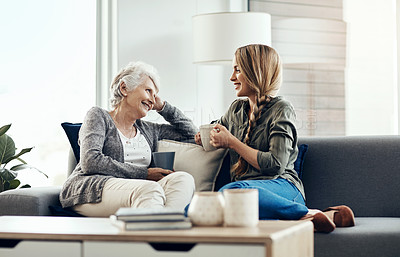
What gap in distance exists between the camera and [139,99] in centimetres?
302

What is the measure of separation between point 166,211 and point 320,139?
145 cm

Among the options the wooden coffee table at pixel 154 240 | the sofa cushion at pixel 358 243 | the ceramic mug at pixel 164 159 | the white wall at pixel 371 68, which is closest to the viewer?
the wooden coffee table at pixel 154 240

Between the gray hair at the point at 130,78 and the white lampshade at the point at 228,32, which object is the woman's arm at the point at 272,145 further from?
the white lampshade at the point at 228,32

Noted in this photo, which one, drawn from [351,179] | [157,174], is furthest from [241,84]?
[351,179]

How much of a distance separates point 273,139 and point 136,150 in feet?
2.20

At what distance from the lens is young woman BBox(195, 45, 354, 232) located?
2740 mm

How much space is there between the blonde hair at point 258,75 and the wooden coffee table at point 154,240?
0.94 meters

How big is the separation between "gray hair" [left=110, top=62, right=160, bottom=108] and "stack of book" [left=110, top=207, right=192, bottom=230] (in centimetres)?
127

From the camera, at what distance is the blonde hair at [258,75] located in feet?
9.46

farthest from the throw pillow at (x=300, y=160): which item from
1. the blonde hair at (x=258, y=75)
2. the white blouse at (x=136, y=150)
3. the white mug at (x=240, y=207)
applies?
the white mug at (x=240, y=207)

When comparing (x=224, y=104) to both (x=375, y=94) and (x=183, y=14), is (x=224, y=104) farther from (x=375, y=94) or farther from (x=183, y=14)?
(x=375, y=94)

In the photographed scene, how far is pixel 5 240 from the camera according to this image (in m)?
1.98

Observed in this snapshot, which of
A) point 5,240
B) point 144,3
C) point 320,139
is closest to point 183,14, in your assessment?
point 144,3

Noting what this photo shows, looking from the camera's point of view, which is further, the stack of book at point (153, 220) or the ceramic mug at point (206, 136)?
the ceramic mug at point (206, 136)
